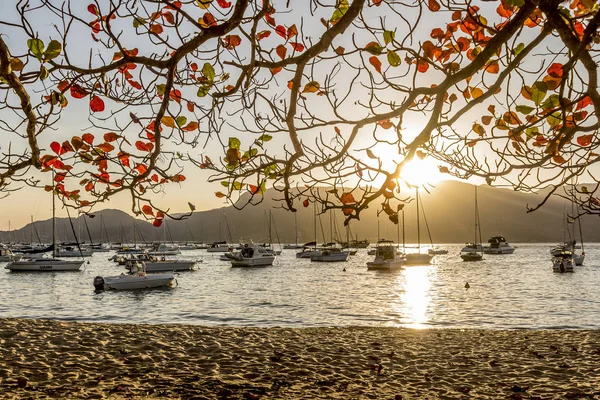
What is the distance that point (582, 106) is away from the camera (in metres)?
4.88

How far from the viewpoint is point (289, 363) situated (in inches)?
466

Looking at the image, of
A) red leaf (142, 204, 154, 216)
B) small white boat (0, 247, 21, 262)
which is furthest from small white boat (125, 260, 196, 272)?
red leaf (142, 204, 154, 216)

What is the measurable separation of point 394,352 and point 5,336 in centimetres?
1081

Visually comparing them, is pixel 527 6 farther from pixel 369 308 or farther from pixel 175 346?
pixel 369 308

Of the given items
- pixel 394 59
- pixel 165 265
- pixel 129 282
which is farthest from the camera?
pixel 165 265

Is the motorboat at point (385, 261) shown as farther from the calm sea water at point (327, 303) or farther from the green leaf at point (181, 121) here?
the green leaf at point (181, 121)

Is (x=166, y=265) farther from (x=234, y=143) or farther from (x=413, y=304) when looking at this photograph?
(x=234, y=143)

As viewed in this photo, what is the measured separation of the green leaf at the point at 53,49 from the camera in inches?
156

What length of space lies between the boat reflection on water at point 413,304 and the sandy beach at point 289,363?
20.7ft

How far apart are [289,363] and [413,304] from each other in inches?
775

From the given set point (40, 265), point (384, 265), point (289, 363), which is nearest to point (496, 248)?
point (384, 265)

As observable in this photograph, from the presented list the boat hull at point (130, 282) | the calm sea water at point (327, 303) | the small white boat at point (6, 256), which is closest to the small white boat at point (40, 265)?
the calm sea water at point (327, 303)

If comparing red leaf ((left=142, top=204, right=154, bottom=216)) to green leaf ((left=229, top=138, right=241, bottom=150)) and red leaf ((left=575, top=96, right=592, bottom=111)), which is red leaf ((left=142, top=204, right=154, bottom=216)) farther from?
red leaf ((left=575, top=96, right=592, bottom=111))

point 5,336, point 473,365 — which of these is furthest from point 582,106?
point 5,336
